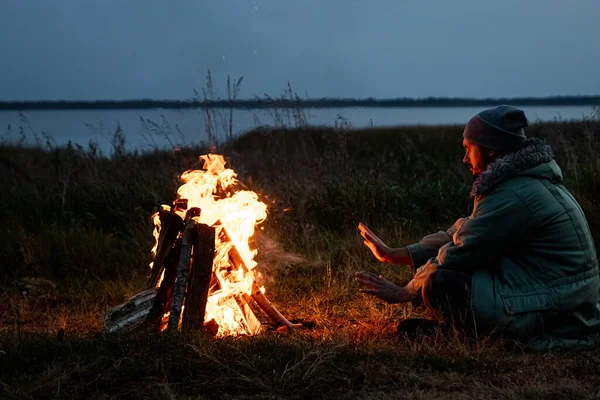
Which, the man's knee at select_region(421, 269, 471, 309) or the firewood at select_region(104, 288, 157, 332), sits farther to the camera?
the firewood at select_region(104, 288, 157, 332)

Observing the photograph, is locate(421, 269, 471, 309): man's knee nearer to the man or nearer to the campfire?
the man

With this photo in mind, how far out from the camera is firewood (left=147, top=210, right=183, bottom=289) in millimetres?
4941

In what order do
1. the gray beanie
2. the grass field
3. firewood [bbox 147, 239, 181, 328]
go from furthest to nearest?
1. firewood [bbox 147, 239, 181, 328]
2. the gray beanie
3. the grass field

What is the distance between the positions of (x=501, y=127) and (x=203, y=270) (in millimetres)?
2061

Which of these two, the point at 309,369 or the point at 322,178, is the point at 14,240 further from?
the point at 309,369

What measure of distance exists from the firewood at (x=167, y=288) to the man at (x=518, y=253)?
5.46 feet

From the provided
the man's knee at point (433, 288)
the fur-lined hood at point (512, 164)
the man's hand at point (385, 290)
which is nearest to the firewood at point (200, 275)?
the man's hand at point (385, 290)

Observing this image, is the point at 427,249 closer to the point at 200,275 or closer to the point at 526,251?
the point at 526,251

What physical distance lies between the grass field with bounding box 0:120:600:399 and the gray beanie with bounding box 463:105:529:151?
3.91ft

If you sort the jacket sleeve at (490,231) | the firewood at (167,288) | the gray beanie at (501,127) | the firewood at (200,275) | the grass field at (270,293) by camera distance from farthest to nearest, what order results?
the firewood at (167,288) < the firewood at (200,275) < the gray beanie at (501,127) < the jacket sleeve at (490,231) < the grass field at (270,293)

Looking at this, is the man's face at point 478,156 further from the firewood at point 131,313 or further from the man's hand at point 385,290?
the firewood at point 131,313

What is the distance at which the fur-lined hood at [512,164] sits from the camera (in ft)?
14.2

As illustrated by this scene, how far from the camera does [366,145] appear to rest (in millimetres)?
18562

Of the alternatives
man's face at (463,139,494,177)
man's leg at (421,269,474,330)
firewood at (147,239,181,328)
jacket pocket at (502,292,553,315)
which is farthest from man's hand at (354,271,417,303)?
firewood at (147,239,181,328)
